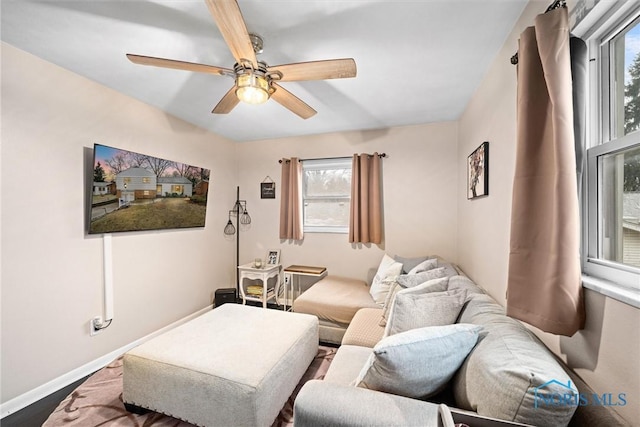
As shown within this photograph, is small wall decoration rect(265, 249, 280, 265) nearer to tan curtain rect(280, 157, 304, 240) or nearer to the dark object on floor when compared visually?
tan curtain rect(280, 157, 304, 240)

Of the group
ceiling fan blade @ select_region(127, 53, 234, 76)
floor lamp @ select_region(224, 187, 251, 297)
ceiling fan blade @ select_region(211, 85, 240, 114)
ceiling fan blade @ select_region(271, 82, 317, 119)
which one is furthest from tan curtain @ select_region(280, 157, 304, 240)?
ceiling fan blade @ select_region(127, 53, 234, 76)

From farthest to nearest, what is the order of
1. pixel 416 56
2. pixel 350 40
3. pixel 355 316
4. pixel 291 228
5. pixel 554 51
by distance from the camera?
pixel 291 228 → pixel 355 316 → pixel 416 56 → pixel 350 40 → pixel 554 51

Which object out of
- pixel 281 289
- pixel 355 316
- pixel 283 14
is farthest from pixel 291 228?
pixel 283 14

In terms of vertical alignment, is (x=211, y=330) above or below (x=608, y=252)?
below

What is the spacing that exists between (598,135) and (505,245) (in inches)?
29.5

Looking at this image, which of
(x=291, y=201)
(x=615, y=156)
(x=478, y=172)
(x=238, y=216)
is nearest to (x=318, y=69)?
(x=615, y=156)

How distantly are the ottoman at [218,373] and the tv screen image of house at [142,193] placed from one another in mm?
1229

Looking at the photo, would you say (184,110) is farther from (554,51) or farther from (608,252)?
(608,252)

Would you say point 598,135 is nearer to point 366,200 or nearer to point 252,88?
point 252,88

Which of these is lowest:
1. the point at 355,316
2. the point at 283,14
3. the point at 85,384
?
the point at 85,384

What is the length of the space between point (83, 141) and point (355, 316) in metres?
2.75

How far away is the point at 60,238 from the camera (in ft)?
6.19

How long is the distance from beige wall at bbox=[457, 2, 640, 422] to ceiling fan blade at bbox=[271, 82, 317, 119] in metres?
1.35

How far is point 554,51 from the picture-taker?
0.88 m
